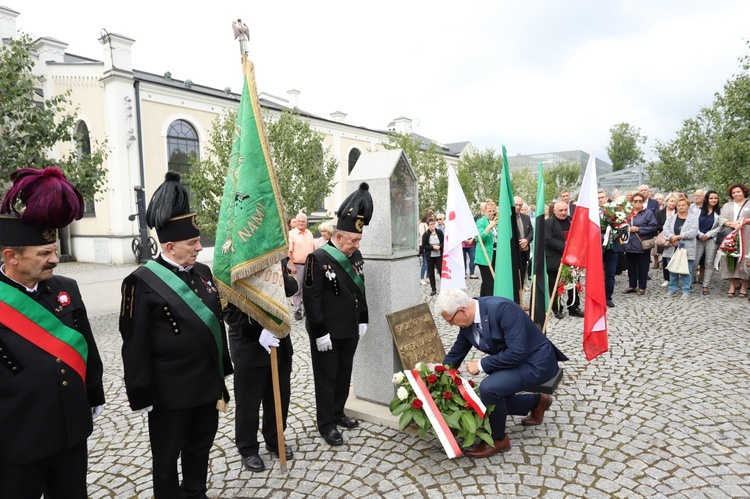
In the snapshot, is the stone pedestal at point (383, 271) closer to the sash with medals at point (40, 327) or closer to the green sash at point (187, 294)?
the green sash at point (187, 294)

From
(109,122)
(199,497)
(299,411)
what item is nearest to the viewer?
(199,497)

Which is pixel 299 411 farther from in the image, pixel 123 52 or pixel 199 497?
pixel 123 52

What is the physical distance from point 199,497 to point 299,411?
166 centimetres

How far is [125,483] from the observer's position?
3.47 metres

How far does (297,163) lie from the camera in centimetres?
1647

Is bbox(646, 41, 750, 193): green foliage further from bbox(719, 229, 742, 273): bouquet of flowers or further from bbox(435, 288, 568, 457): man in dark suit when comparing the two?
bbox(435, 288, 568, 457): man in dark suit

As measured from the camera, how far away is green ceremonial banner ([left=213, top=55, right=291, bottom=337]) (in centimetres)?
332

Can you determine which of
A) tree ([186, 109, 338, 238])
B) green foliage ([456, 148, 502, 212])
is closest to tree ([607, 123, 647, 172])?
green foliage ([456, 148, 502, 212])

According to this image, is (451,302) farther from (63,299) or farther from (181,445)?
(63,299)

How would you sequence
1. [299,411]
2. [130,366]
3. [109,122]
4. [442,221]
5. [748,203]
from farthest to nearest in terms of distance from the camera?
[109,122] → [442,221] → [748,203] → [299,411] → [130,366]

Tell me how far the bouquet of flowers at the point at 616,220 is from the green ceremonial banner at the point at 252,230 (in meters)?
7.37

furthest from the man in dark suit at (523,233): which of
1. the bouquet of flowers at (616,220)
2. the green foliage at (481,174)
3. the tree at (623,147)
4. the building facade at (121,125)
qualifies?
the tree at (623,147)

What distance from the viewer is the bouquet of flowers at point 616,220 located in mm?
8766

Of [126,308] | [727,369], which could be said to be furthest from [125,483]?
[727,369]
